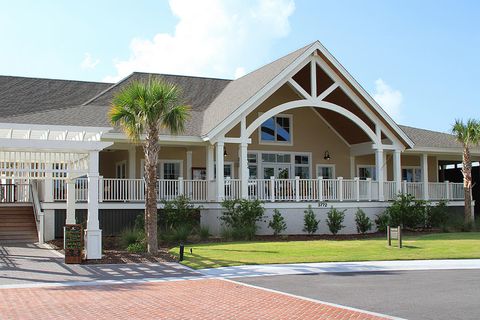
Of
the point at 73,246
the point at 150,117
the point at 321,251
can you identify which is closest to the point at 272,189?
the point at 321,251

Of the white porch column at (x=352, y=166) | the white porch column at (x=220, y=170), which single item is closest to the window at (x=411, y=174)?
the white porch column at (x=352, y=166)

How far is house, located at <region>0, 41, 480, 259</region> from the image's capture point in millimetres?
25625

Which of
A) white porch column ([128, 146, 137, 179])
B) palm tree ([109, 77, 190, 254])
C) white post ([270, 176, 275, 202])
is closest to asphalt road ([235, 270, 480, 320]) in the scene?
palm tree ([109, 77, 190, 254])

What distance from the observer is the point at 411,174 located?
36219 millimetres

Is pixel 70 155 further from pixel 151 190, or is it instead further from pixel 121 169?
pixel 121 169

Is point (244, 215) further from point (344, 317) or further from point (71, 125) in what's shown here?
point (344, 317)

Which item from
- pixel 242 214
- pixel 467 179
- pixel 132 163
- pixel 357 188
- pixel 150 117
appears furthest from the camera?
pixel 467 179

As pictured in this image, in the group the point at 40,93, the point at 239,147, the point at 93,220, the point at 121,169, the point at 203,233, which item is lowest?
the point at 203,233

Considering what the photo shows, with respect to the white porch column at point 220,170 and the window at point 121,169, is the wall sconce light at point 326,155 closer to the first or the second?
the white porch column at point 220,170

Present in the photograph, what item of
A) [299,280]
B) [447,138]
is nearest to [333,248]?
[299,280]

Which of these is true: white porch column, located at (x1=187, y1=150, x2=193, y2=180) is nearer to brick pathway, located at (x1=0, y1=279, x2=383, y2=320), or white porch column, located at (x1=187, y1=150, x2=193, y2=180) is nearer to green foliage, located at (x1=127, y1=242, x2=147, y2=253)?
green foliage, located at (x1=127, y1=242, x2=147, y2=253)

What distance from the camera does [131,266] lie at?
707 inches

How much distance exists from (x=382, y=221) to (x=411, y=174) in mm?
9006

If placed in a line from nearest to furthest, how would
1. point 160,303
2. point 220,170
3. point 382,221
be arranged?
point 160,303 → point 220,170 → point 382,221
